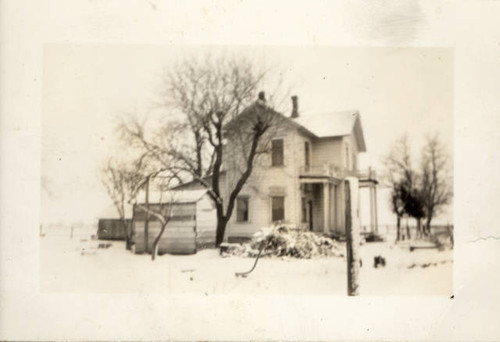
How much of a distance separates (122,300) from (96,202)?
0.76 metres

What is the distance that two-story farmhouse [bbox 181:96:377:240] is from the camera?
156 inches

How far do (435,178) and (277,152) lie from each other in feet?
3.93

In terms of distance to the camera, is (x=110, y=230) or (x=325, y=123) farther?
(x=325, y=123)

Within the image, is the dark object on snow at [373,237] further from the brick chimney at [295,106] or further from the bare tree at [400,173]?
the brick chimney at [295,106]

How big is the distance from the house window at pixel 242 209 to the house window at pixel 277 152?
0.36 m

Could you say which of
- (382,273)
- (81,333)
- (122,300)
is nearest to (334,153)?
(382,273)

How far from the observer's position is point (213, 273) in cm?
395

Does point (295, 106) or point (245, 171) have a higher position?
point (295, 106)

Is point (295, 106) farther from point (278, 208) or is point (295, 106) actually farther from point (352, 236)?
point (352, 236)

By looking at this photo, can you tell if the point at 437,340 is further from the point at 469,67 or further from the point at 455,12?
the point at 455,12

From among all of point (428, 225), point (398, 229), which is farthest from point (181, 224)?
point (428, 225)

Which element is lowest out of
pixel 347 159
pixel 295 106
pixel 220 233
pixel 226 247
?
pixel 226 247

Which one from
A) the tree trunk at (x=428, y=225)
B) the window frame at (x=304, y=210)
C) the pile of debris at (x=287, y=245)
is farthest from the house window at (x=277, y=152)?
the tree trunk at (x=428, y=225)

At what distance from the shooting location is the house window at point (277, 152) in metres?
4.00
